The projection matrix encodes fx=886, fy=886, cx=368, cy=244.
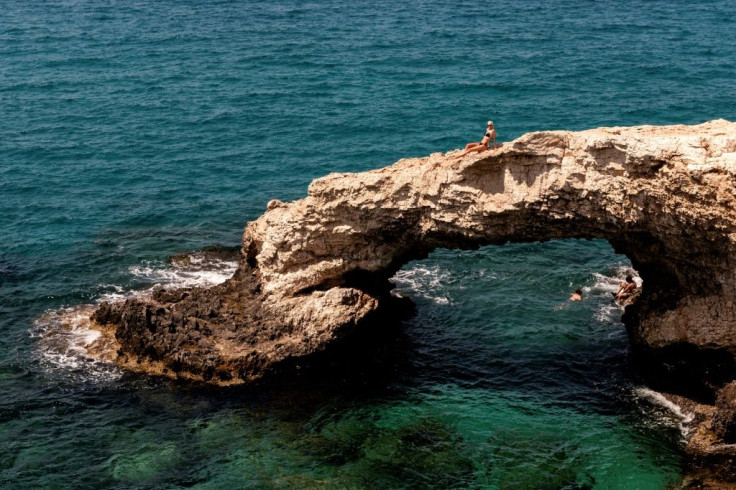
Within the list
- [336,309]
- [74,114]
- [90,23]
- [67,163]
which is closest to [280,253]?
[336,309]

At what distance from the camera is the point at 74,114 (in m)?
72.1

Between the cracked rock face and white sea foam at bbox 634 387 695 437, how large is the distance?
1.19m

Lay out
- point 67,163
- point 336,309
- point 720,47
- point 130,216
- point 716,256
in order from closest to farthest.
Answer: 1. point 716,256
2. point 336,309
3. point 130,216
4. point 67,163
5. point 720,47

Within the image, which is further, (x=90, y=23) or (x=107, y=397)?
(x=90, y=23)

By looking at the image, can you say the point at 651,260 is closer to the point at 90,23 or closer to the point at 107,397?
the point at 107,397

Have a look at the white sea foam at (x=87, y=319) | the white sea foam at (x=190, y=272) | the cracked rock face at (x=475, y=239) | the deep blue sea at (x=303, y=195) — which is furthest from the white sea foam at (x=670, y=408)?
the white sea foam at (x=87, y=319)

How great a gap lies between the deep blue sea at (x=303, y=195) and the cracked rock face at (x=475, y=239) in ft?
6.85

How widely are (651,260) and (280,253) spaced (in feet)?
53.8

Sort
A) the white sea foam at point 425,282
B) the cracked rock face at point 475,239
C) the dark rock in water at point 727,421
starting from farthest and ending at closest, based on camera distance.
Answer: the white sea foam at point 425,282, the dark rock in water at point 727,421, the cracked rock face at point 475,239

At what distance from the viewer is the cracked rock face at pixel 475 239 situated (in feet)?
107

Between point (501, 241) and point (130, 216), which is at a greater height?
point (501, 241)

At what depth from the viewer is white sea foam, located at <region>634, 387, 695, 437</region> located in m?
35.1

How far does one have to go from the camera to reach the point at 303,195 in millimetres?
58625

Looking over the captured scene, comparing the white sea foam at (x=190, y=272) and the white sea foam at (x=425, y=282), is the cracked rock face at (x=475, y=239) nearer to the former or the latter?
the white sea foam at (x=425, y=282)
